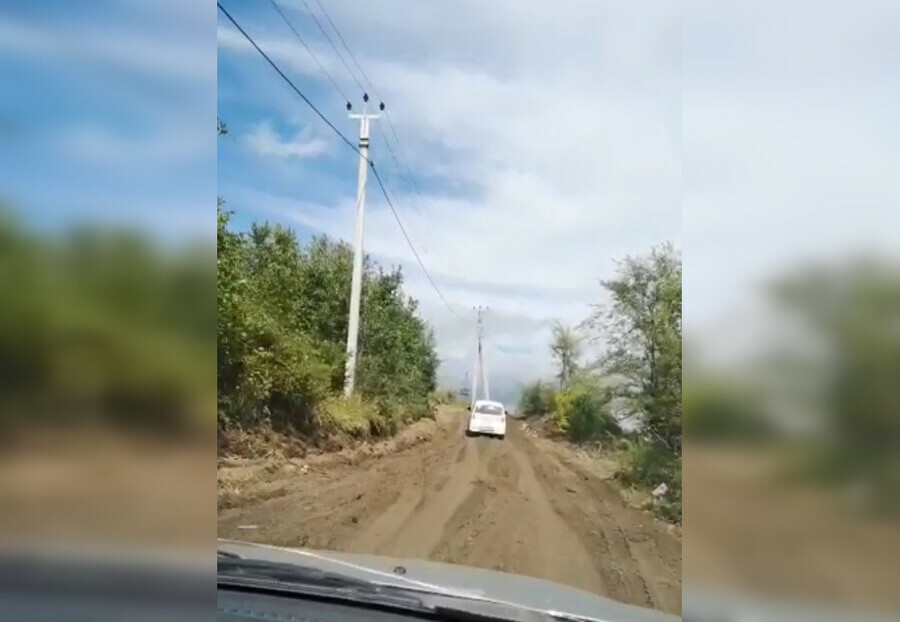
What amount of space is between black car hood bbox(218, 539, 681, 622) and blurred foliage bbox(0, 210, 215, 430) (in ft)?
1.86

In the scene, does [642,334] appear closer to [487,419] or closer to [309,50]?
[487,419]

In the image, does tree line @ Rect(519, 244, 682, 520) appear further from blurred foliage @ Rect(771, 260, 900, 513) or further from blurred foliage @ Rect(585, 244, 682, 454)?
blurred foliage @ Rect(771, 260, 900, 513)

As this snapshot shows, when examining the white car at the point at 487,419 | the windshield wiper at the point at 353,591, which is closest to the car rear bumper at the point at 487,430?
the white car at the point at 487,419

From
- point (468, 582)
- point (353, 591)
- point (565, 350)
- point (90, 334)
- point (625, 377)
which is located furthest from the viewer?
point (565, 350)

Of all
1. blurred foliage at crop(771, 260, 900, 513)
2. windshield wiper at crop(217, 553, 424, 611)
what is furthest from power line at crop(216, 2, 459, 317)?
blurred foliage at crop(771, 260, 900, 513)

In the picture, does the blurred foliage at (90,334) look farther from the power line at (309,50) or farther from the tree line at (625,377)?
the power line at (309,50)

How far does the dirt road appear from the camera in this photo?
1737 mm

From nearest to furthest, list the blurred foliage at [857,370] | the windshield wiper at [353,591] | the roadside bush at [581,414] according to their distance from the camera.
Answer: the blurred foliage at [857,370] → the windshield wiper at [353,591] → the roadside bush at [581,414]

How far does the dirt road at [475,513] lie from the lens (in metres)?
1.74

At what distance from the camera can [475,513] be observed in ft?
6.81

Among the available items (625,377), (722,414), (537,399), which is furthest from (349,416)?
(722,414)

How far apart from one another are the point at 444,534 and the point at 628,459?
492 mm

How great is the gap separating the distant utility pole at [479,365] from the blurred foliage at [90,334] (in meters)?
1.28

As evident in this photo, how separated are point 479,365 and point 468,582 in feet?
2.56
